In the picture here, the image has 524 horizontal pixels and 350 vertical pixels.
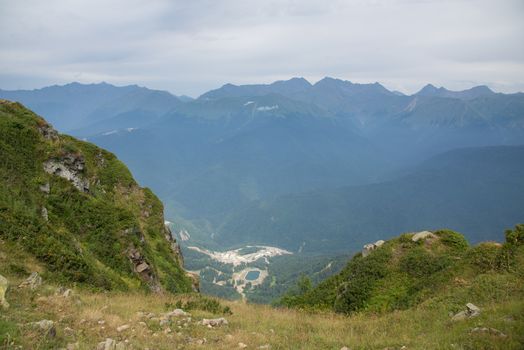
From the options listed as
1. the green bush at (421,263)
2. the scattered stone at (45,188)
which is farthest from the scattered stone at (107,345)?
the scattered stone at (45,188)

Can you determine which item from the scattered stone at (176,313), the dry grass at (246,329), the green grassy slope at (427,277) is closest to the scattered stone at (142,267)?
the green grassy slope at (427,277)

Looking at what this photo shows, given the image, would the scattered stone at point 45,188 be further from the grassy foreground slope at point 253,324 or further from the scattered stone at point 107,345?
the scattered stone at point 107,345

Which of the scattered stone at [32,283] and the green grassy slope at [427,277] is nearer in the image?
the scattered stone at [32,283]

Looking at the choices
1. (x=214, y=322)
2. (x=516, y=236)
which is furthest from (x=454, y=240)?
(x=214, y=322)

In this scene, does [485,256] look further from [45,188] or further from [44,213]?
[45,188]

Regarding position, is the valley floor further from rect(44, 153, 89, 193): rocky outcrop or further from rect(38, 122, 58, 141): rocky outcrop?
rect(38, 122, 58, 141): rocky outcrop

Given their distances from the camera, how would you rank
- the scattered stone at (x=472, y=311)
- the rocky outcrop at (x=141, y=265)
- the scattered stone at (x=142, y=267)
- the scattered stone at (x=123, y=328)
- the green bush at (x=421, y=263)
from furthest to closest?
the scattered stone at (x=142, y=267), the rocky outcrop at (x=141, y=265), the green bush at (x=421, y=263), the scattered stone at (x=472, y=311), the scattered stone at (x=123, y=328)

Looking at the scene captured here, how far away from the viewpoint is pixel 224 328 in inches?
501

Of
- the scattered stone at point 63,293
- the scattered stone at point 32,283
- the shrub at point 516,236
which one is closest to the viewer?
the scattered stone at point 63,293

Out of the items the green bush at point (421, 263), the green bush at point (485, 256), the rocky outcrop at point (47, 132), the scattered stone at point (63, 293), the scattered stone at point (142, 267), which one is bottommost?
the scattered stone at point (142, 267)

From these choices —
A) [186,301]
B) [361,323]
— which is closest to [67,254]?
[186,301]

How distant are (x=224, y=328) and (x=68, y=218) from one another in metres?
19.4

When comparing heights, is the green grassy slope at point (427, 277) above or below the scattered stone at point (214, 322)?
below

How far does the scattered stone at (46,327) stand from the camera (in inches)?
383
